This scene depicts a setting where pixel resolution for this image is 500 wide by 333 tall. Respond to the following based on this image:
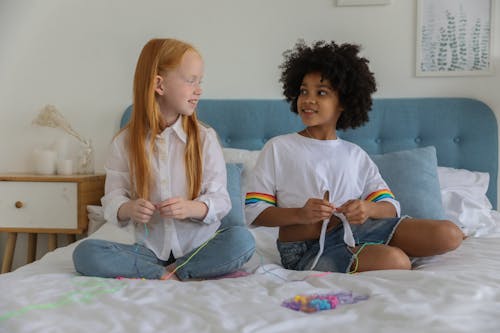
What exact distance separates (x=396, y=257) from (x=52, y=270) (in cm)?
95

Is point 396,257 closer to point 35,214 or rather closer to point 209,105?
point 209,105

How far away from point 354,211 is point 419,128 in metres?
1.24

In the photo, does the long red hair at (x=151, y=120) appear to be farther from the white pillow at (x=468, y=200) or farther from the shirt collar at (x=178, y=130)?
the white pillow at (x=468, y=200)

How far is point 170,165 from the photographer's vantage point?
1763mm

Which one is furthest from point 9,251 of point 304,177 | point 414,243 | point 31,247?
point 414,243

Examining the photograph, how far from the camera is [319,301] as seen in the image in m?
1.09

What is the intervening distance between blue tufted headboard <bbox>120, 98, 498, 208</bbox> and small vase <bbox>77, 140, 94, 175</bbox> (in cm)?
74

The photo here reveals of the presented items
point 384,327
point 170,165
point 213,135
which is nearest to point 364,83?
point 213,135

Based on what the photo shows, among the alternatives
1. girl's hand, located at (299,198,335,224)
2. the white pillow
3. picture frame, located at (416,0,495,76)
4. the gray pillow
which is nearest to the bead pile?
girl's hand, located at (299,198,335,224)

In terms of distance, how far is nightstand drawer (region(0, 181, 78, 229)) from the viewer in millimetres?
2631

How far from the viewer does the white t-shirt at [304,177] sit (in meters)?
1.75

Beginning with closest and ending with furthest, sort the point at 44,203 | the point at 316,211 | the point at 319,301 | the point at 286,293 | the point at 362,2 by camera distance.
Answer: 1. the point at 319,301
2. the point at 286,293
3. the point at 316,211
4. the point at 44,203
5. the point at 362,2

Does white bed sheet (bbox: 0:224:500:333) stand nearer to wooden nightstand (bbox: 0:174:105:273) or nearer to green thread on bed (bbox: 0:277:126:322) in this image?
green thread on bed (bbox: 0:277:126:322)

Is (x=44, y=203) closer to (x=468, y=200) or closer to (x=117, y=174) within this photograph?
(x=117, y=174)
